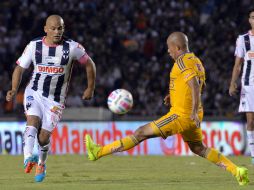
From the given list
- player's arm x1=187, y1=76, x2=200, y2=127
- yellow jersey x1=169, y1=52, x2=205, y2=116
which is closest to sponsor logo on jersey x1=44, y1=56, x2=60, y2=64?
yellow jersey x1=169, y1=52, x2=205, y2=116

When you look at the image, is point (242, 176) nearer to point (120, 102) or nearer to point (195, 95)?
point (195, 95)

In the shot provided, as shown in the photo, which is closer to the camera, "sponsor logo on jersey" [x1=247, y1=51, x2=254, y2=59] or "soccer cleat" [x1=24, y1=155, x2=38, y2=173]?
"soccer cleat" [x1=24, y1=155, x2=38, y2=173]

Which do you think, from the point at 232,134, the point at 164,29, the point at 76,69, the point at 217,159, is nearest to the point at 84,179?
the point at 217,159

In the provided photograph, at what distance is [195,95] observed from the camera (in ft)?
32.2

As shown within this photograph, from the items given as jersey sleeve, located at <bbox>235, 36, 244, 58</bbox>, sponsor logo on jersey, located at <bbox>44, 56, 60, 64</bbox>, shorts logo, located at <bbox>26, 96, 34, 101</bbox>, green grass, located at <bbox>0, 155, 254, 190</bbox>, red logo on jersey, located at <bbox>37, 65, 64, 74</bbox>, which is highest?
jersey sleeve, located at <bbox>235, 36, 244, 58</bbox>

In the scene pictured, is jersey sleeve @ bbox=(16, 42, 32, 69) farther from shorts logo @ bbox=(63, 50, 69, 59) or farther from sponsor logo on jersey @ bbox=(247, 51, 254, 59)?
sponsor logo on jersey @ bbox=(247, 51, 254, 59)

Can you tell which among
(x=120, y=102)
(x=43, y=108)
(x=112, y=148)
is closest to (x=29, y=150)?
(x=43, y=108)

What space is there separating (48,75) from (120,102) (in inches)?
88.7

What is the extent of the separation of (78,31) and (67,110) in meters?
6.50

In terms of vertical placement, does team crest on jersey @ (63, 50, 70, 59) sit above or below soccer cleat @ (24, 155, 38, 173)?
above

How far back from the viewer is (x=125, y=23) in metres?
27.0

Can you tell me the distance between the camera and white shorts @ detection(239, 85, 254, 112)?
1395 cm

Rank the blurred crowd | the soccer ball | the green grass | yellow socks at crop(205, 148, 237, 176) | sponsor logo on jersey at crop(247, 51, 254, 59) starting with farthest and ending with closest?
1. the blurred crowd
2. sponsor logo on jersey at crop(247, 51, 254, 59)
3. the soccer ball
4. yellow socks at crop(205, 148, 237, 176)
5. the green grass

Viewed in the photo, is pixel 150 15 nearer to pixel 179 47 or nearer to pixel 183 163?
pixel 183 163
